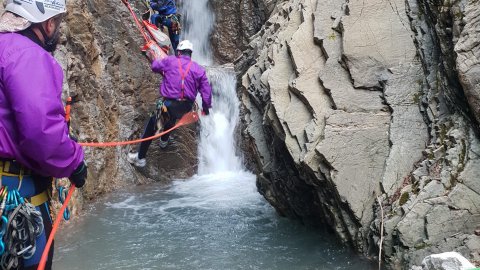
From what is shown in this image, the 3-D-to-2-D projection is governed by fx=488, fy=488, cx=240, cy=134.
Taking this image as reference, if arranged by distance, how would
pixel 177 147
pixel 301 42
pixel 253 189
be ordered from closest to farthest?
pixel 301 42, pixel 253 189, pixel 177 147

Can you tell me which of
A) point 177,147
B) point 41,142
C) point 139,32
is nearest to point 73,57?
point 139,32

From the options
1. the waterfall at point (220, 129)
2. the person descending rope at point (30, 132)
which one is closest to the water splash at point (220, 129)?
the waterfall at point (220, 129)

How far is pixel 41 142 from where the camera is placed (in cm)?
273

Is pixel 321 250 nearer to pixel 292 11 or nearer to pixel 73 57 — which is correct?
pixel 292 11

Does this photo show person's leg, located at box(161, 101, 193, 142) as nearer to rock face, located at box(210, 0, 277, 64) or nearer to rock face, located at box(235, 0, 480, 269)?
rock face, located at box(235, 0, 480, 269)

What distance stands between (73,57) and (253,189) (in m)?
4.20

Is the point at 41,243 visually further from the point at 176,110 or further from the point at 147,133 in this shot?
the point at 147,133

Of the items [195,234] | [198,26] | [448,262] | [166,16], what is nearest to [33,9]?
[448,262]

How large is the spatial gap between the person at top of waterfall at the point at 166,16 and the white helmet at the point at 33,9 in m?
9.14

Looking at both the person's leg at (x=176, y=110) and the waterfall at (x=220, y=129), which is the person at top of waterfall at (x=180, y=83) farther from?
the waterfall at (x=220, y=129)

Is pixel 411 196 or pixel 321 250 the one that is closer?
pixel 411 196

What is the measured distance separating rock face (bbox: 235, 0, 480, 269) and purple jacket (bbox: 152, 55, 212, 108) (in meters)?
1.81

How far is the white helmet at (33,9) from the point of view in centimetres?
298

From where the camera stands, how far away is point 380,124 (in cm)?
578
